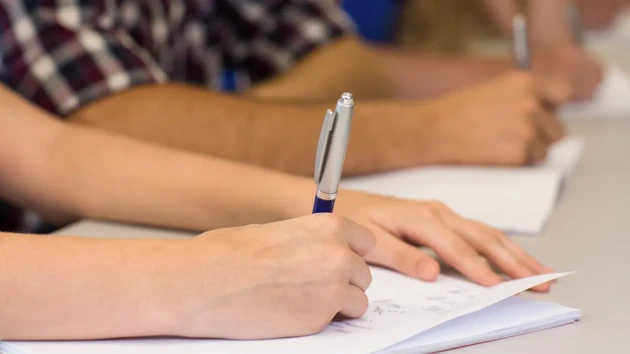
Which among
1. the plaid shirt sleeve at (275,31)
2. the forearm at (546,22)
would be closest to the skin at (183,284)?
the plaid shirt sleeve at (275,31)

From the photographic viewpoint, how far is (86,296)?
0.49 m

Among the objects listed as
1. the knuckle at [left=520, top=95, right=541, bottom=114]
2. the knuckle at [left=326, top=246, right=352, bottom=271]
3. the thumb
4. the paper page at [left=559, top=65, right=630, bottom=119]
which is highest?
the paper page at [left=559, top=65, right=630, bottom=119]

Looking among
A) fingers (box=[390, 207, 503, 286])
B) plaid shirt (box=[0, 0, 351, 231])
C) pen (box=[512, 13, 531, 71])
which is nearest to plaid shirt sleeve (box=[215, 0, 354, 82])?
plaid shirt (box=[0, 0, 351, 231])

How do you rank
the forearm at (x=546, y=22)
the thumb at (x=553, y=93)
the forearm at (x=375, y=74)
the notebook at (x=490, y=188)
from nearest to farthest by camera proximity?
1. the notebook at (x=490, y=188)
2. the thumb at (x=553, y=93)
3. the forearm at (x=375, y=74)
4. the forearm at (x=546, y=22)

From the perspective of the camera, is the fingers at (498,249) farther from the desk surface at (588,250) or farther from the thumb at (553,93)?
the thumb at (553,93)

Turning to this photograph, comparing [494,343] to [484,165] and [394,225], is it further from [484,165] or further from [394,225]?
[484,165]

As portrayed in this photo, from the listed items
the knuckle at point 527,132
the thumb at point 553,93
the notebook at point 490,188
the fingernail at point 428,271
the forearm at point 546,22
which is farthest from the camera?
the forearm at point 546,22

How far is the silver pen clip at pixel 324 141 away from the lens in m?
0.49

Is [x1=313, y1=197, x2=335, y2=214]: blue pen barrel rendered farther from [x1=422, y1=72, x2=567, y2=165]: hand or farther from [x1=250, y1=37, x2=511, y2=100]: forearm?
[x1=250, y1=37, x2=511, y2=100]: forearm

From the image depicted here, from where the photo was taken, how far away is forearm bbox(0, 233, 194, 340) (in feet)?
1.59

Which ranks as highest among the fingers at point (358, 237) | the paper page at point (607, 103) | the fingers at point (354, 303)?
the paper page at point (607, 103)

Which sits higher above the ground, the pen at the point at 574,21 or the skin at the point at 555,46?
the pen at the point at 574,21

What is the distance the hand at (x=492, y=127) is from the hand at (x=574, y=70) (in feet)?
1.28

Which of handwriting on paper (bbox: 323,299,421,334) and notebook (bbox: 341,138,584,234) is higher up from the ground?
notebook (bbox: 341,138,584,234)
